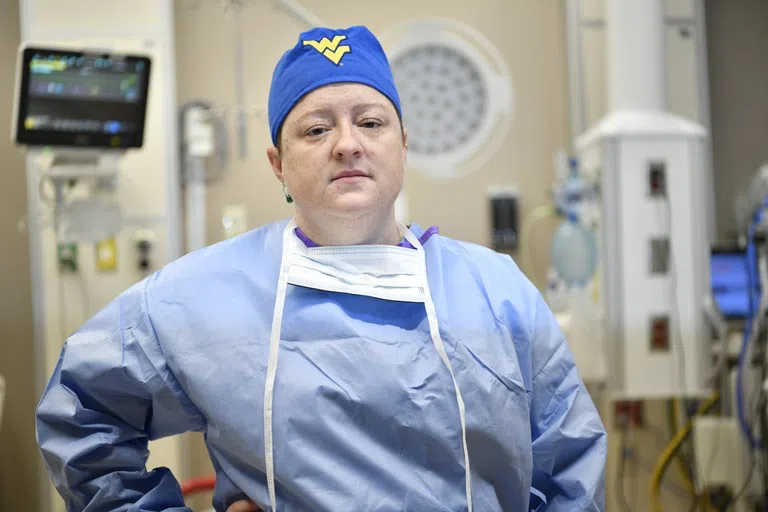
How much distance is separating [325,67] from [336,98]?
0.14ft

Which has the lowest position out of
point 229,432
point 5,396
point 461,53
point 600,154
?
point 5,396

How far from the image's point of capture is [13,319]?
2516mm

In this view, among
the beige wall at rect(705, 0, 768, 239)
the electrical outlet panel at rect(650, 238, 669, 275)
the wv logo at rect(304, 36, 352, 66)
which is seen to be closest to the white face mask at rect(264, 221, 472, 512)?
the wv logo at rect(304, 36, 352, 66)

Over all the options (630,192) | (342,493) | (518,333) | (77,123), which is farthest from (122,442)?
(630,192)

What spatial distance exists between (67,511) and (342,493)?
41cm

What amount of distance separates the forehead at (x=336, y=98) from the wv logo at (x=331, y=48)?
3cm

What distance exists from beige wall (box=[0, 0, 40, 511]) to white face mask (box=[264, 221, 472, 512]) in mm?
1377

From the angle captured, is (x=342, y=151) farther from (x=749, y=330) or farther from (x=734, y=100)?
(x=734, y=100)

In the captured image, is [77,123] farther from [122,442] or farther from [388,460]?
[388,460]

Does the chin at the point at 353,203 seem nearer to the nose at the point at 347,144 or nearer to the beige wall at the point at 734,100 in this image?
the nose at the point at 347,144

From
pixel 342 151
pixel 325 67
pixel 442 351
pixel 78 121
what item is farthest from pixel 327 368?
pixel 78 121

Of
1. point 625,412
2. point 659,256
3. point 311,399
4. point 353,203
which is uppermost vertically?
point 353,203

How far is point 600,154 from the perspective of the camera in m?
2.61

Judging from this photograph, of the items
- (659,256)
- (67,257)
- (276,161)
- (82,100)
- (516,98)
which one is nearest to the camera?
(276,161)
